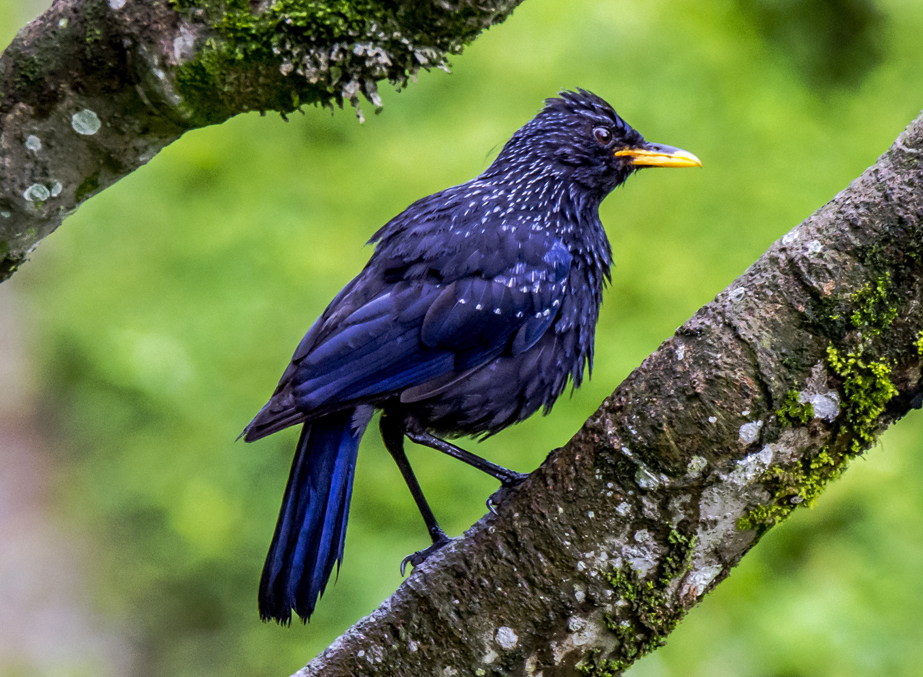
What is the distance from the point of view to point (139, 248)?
24.8ft

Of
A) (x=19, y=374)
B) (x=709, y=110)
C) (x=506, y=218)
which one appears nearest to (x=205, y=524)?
(x=19, y=374)

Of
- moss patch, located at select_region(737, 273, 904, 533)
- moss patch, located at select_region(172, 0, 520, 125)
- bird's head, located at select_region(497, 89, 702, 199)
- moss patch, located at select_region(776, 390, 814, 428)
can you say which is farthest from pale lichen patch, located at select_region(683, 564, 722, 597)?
bird's head, located at select_region(497, 89, 702, 199)

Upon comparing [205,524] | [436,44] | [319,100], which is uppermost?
[205,524]

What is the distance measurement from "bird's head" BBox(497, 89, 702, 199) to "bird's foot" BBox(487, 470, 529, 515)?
4.32ft

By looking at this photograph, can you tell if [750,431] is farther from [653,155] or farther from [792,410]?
[653,155]

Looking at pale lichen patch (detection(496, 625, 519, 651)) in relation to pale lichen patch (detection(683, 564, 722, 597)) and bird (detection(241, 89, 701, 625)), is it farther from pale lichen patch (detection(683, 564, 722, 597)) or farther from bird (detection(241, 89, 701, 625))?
bird (detection(241, 89, 701, 625))

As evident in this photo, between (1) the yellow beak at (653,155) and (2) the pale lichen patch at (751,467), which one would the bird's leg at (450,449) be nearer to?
(2) the pale lichen patch at (751,467)

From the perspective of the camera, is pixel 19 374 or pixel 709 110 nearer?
pixel 709 110

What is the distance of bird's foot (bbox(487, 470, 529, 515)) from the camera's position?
271cm

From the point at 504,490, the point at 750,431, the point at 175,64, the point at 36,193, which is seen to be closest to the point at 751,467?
the point at 750,431

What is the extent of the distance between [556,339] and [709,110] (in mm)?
3835

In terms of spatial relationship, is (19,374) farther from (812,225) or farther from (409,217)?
(812,225)

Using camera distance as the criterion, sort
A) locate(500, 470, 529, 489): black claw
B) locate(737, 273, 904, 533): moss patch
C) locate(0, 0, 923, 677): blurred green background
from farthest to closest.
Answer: locate(0, 0, 923, 677): blurred green background < locate(500, 470, 529, 489): black claw < locate(737, 273, 904, 533): moss patch

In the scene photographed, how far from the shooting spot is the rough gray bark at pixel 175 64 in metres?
2.34
